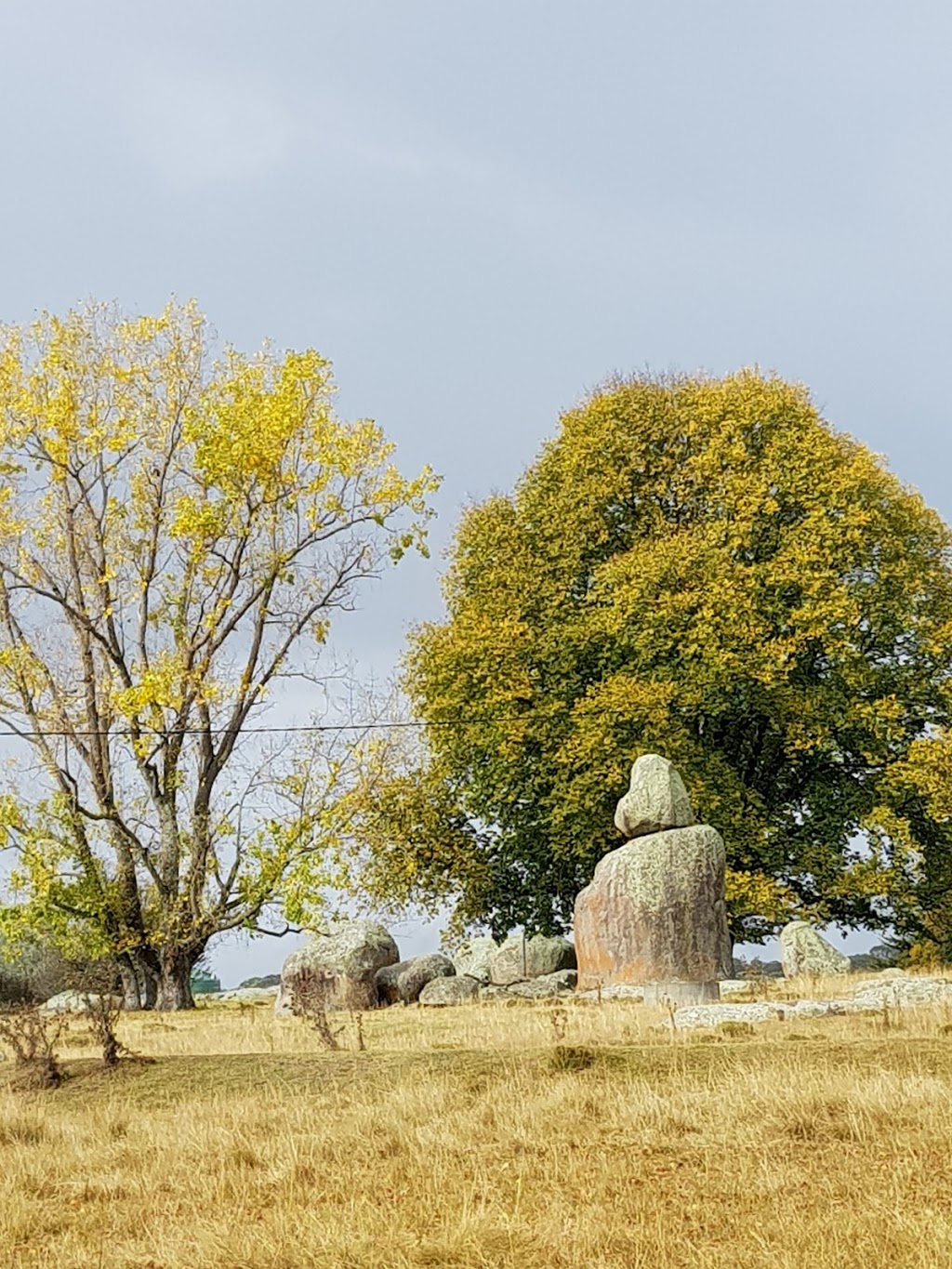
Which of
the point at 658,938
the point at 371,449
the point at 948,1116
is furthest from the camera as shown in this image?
the point at 371,449

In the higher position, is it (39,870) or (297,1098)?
(39,870)

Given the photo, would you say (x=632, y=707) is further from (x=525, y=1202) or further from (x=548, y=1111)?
(x=525, y=1202)

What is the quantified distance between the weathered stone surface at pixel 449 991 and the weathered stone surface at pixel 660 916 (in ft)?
7.80

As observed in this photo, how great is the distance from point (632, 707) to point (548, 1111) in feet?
57.4

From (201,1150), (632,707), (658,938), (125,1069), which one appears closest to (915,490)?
(632,707)

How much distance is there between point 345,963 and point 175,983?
4507 millimetres

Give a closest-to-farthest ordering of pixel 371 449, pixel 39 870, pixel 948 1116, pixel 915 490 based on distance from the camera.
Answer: pixel 948 1116
pixel 39 870
pixel 371 449
pixel 915 490

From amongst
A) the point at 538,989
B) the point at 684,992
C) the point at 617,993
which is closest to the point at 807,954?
the point at 538,989

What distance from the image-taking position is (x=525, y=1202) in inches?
280

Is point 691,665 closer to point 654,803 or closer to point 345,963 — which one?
point 654,803

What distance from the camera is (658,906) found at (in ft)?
72.0

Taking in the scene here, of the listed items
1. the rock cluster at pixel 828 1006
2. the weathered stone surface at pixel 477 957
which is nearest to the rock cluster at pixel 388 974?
the weathered stone surface at pixel 477 957

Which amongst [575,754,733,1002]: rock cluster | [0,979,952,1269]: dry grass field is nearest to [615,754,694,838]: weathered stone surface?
[575,754,733,1002]: rock cluster

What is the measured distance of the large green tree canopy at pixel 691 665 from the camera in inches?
1073
